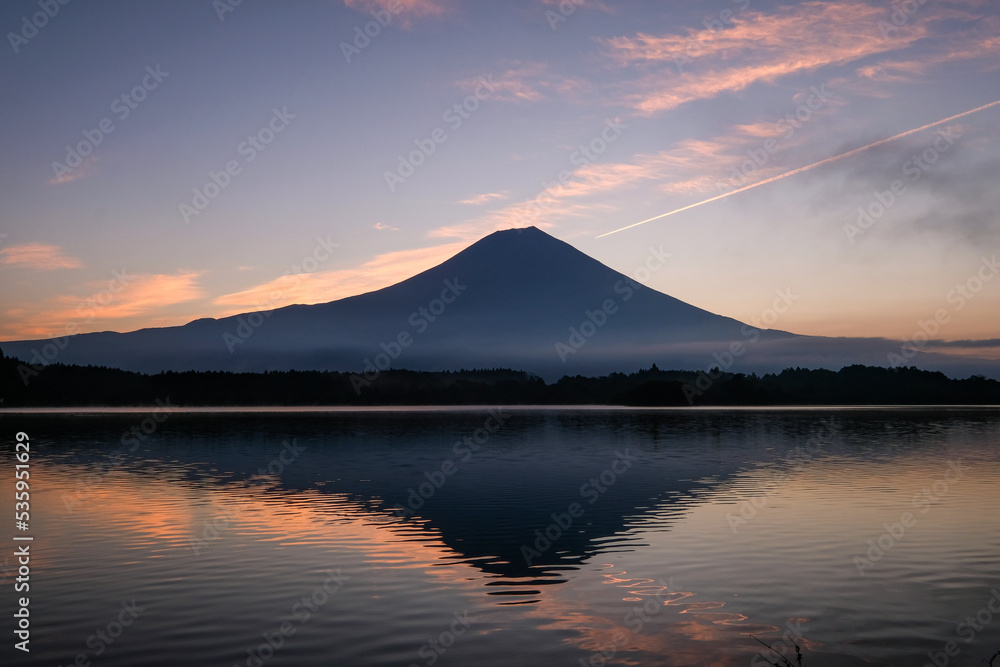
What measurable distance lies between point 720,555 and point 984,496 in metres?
16.6

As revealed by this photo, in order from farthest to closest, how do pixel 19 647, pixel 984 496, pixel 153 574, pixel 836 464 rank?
pixel 836 464, pixel 984 496, pixel 153 574, pixel 19 647

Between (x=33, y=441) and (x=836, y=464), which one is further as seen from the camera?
(x=33, y=441)

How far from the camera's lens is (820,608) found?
16.2 meters

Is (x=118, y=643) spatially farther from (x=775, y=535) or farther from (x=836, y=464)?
(x=836, y=464)

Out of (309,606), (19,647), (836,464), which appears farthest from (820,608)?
(836,464)

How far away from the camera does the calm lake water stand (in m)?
13.9

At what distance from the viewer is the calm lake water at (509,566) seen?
547 inches

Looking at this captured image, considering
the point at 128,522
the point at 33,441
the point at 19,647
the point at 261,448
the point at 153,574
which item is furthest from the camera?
the point at 33,441

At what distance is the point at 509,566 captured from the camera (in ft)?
66.3

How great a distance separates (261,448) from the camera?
201ft

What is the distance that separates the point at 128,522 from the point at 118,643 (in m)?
13.8

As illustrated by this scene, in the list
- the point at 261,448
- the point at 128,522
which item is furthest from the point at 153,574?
the point at 261,448

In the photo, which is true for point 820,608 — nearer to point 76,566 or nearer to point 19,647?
point 19,647

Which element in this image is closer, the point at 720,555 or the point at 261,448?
the point at 720,555
